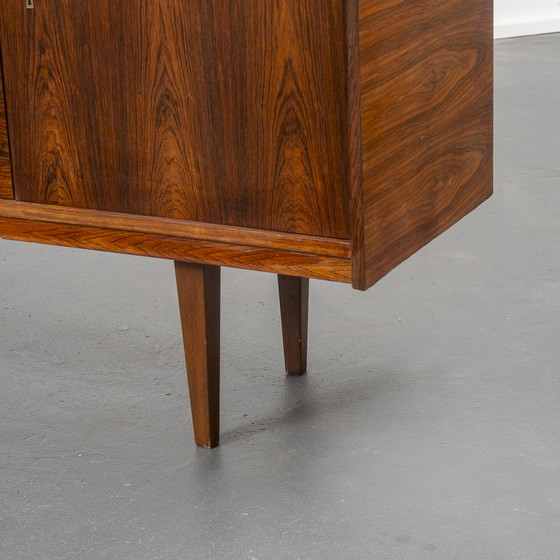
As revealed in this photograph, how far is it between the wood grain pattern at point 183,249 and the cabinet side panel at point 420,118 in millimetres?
84

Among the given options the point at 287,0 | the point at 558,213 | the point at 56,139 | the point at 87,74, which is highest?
the point at 287,0

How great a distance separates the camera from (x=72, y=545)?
1644 millimetres

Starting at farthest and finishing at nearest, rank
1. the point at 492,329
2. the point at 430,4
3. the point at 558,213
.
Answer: the point at 558,213 → the point at 492,329 → the point at 430,4

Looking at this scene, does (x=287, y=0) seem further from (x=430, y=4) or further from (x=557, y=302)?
(x=557, y=302)

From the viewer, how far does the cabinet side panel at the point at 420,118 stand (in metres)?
1.46

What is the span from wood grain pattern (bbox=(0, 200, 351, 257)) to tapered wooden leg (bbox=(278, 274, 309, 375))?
459 mm

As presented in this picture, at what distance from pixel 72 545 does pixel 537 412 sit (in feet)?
2.96

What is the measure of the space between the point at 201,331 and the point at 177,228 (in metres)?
0.23

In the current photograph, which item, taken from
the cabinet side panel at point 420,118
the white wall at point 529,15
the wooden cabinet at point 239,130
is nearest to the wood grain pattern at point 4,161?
the wooden cabinet at point 239,130

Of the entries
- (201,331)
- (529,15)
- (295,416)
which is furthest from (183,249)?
(529,15)

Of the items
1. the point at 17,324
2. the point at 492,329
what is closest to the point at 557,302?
the point at 492,329

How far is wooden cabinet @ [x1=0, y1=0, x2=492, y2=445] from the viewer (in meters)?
1.47

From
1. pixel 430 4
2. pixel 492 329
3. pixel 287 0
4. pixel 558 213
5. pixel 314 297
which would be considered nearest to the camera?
pixel 287 0

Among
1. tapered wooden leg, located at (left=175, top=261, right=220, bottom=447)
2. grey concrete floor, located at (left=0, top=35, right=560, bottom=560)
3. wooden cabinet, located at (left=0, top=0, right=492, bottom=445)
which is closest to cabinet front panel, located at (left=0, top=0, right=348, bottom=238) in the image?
wooden cabinet, located at (left=0, top=0, right=492, bottom=445)
